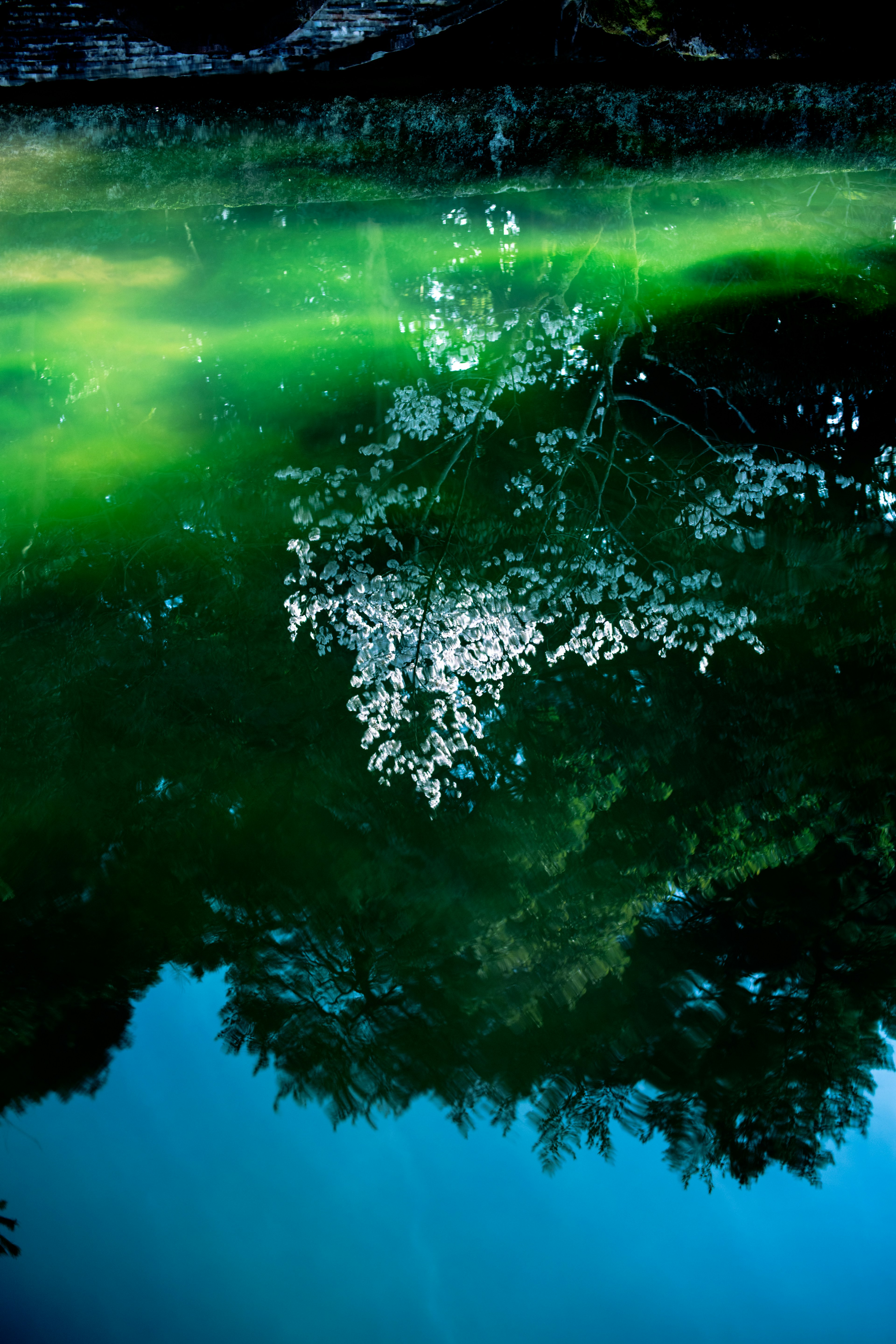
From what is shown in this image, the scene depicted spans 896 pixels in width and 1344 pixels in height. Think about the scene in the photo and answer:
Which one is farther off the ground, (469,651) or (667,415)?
(667,415)

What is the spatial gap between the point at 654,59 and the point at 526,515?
360 centimetres

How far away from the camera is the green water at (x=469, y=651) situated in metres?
3.56

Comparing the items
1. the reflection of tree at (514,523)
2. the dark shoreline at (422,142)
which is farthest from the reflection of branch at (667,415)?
the dark shoreline at (422,142)

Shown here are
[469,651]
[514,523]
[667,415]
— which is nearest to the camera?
[469,651]

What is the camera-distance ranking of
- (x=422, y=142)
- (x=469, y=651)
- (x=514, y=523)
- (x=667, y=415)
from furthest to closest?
(x=422, y=142), (x=667, y=415), (x=514, y=523), (x=469, y=651)

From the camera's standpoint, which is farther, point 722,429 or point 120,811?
point 722,429

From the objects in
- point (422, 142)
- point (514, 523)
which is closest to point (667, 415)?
point (514, 523)

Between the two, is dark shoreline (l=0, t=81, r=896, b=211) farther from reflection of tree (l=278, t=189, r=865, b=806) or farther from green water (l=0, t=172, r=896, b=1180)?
reflection of tree (l=278, t=189, r=865, b=806)

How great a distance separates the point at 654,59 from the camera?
6148 millimetres

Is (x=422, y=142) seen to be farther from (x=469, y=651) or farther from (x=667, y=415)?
(x=469, y=651)

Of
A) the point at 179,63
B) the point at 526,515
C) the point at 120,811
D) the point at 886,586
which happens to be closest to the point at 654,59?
the point at 179,63

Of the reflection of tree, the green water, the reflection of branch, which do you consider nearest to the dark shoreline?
the green water

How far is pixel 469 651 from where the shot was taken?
4.52 m

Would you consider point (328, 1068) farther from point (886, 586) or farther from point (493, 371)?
point (493, 371)
